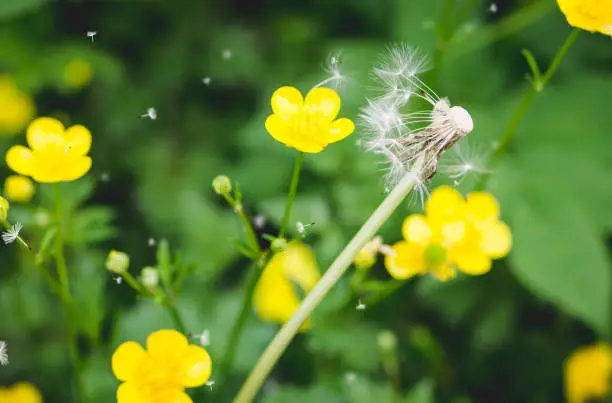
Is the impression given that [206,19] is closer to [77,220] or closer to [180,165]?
[180,165]

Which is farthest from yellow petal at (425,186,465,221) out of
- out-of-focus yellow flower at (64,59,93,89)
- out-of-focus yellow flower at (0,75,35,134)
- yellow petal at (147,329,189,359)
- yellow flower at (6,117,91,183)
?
out-of-focus yellow flower at (0,75,35,134)

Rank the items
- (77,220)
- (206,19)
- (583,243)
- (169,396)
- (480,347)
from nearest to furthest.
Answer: (169,396) → (77,220) → (583,243) → (480,347) → (206,19)

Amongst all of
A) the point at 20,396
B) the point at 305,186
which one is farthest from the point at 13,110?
the point at 20,396

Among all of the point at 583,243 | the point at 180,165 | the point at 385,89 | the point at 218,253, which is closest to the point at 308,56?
the point at 180,165

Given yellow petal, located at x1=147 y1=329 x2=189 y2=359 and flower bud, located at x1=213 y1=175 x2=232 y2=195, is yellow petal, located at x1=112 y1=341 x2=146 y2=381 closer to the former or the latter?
yellow petal, located at x1=147 y1=329 x2=189 y2=359

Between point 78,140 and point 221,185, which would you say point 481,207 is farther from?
point 78,140

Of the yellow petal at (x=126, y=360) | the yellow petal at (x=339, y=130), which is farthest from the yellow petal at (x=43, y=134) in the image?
the yellow petal at (x=339, y=130)

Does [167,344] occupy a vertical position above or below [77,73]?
above
